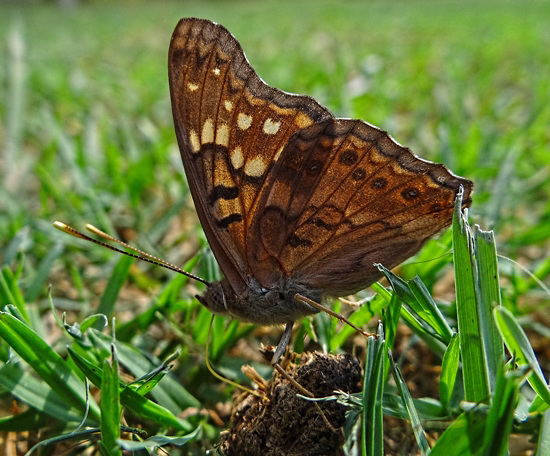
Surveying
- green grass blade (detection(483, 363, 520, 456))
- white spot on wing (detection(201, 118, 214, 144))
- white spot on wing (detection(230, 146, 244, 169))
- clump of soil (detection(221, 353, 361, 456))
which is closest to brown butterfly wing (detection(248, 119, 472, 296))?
white spot on wing (detection(230, 146, 244, 169))

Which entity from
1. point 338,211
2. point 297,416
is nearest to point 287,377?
point 297,416

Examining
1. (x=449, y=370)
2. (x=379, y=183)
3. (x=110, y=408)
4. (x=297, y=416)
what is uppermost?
(x=379, y=183)

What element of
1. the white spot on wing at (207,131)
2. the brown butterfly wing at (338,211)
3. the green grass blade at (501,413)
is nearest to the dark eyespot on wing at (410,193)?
the brown butterfly wing at (338,211)

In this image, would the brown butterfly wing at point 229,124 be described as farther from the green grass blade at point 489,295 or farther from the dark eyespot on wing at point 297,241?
the green grass blade at point 489,295

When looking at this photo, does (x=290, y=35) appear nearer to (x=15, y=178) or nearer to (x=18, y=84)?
(x=18, y=84)

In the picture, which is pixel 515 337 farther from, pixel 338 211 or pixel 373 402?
pixel 338 211

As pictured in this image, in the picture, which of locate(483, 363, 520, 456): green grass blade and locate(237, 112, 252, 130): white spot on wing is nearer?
locate(483, 363, 520, 456): green grass blade

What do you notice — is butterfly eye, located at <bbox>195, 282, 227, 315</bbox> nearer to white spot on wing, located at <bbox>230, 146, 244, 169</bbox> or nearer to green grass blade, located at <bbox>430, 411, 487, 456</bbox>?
white spot on wing, located at <bbox>230, 146, 244, 169</bbox>

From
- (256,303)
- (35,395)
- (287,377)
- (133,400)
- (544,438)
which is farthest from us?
(256,303)
